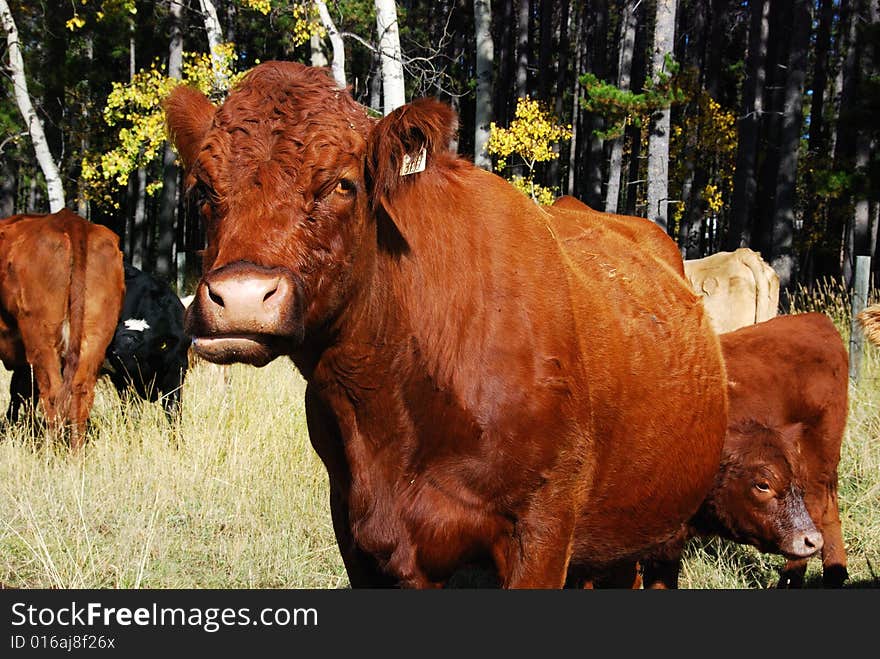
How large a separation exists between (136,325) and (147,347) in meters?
0.26

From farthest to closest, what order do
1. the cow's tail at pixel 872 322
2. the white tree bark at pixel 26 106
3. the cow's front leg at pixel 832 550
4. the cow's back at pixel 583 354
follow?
the white tree bark at pixel 26 106, the cow's front leg at pixel 832 550, the cow's tail at pixel 872 322, the cow's back at pixel 583 354

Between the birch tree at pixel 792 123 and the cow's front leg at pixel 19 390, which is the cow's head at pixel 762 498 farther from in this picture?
the birch tree at pixel 792 123

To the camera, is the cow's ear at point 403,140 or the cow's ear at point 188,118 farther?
the cow's ear at point 188,118

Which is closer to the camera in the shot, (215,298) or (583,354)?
(215,298)

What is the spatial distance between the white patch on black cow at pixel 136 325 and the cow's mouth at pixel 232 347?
21.6ft

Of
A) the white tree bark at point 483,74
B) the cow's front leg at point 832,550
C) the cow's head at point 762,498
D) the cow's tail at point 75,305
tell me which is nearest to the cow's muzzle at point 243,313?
→ the cow's head at point 762,498

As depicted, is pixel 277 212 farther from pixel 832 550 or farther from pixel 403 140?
pixel 832 550

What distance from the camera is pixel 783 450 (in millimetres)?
4523

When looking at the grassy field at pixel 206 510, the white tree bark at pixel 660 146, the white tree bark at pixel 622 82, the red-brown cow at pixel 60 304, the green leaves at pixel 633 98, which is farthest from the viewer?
the white tree bark at pixel 622 82

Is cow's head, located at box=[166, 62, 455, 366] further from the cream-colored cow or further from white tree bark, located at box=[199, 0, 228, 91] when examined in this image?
white tree bark, located at box=[199, 0, 228, 91]

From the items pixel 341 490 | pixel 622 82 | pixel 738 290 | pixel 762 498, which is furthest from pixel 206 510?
pixel 622 82

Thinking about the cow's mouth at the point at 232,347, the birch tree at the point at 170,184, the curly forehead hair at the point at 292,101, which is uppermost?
the curly forehead hair at the point at 292,101

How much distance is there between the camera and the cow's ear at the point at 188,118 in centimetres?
275

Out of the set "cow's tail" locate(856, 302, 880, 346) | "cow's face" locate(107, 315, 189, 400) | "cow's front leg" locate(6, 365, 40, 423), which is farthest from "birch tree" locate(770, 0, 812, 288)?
"cow's front leg" locate(6, 365, 40, 423)
